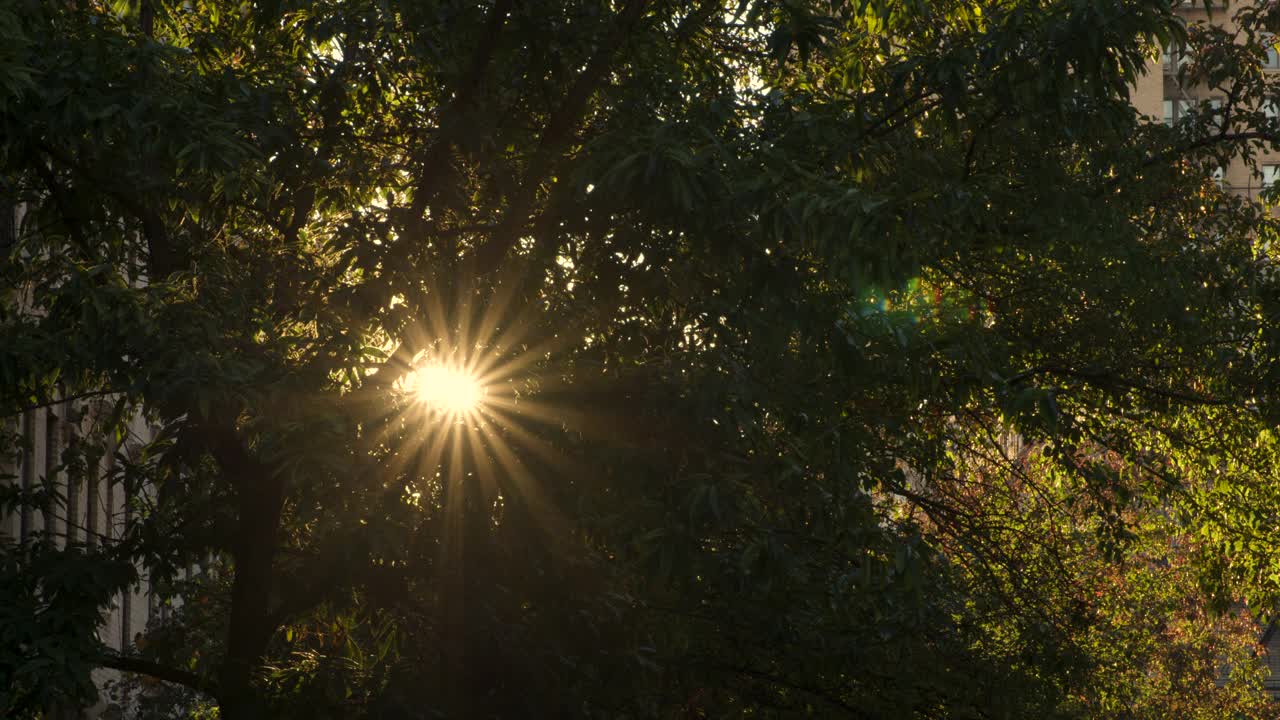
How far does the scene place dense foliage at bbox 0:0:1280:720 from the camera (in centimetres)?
837

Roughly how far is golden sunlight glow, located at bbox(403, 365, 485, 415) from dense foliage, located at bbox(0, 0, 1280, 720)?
10 centimetres

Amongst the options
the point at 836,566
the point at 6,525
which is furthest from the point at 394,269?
the point at 6,525

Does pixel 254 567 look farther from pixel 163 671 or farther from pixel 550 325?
pixel 550 325

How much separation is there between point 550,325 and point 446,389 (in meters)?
0.93

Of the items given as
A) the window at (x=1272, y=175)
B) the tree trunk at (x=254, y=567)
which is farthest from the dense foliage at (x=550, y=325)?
the window at (x=1272, y=175)

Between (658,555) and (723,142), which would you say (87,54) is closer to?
(723,142)

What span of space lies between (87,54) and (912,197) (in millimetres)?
4644

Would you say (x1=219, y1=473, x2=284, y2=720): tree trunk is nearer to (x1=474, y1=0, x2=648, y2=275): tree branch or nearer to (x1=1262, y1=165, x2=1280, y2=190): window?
(x1=474, y1=0, x2=648, y2=275): tree branch

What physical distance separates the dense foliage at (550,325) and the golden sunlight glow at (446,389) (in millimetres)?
95

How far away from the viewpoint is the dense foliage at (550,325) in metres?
8.37

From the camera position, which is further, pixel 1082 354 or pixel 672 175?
pixel 1082 354

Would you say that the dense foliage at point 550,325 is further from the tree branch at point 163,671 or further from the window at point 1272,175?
the window at point 1272,175

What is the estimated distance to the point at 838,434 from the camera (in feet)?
31.5

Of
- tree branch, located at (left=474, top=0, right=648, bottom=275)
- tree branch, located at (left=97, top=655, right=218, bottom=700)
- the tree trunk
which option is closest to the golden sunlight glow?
tree branch, located at (left=474, top=0, right=648, bottom=275)
